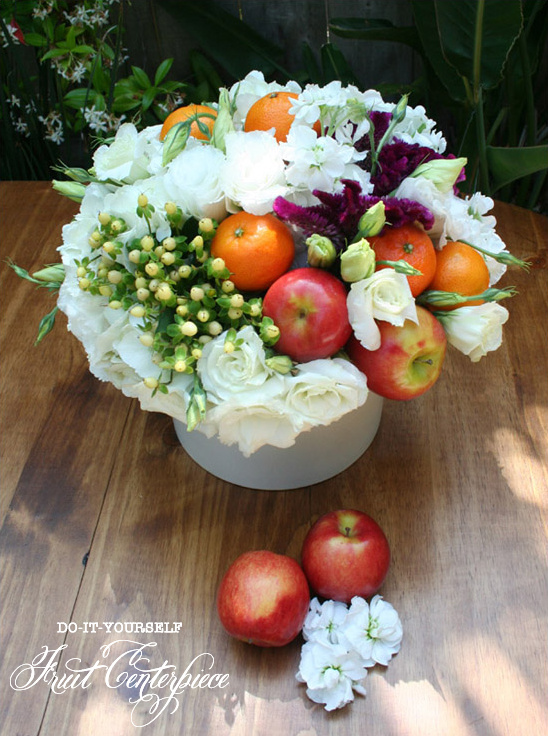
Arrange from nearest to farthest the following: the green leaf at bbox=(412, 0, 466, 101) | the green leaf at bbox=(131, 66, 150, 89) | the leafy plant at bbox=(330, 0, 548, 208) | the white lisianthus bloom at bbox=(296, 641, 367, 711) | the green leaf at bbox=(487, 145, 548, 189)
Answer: the white lisianthus bloom at bbox=(296, 641, 367, 711)
the green leaf at bbox=(487, 145, 548, 189)
the leafy plant at bbox=(330, 0, 548, 208)
the green leaf at bbox=(412, 0, 466, 101)
the green leaf at bbox=(131, 66, 150, 89)

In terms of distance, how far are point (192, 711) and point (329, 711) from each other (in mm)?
135

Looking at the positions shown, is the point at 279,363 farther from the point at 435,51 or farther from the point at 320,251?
the point at 435,51

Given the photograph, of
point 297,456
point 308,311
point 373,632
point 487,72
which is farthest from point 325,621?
point 487,72

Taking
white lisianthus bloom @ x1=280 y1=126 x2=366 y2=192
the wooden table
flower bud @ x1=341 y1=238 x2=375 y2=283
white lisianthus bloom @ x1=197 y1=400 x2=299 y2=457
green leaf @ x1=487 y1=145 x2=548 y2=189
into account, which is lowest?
the wooden table

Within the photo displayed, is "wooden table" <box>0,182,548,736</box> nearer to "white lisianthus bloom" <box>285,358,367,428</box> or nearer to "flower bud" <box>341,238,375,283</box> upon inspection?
"white lisianthus bloom" <box>285,358,367,428</box>

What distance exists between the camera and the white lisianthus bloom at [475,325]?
0.77m

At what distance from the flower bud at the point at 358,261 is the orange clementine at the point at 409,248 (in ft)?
0.15

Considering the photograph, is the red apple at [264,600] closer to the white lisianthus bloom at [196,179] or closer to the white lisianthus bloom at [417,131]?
the white lisianthus bloom at [196,179]

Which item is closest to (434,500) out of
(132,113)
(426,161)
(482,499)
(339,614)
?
(482,499)

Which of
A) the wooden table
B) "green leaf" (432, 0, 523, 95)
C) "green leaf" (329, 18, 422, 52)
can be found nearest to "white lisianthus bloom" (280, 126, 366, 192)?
the wooden table

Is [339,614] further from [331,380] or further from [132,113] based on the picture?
[132,113]

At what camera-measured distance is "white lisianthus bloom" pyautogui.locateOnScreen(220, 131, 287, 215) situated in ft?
2.44

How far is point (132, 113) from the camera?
2.12 metres

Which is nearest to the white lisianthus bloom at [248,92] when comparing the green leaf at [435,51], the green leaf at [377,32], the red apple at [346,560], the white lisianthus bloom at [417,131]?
the white lisianthus bloom at [417,131]
